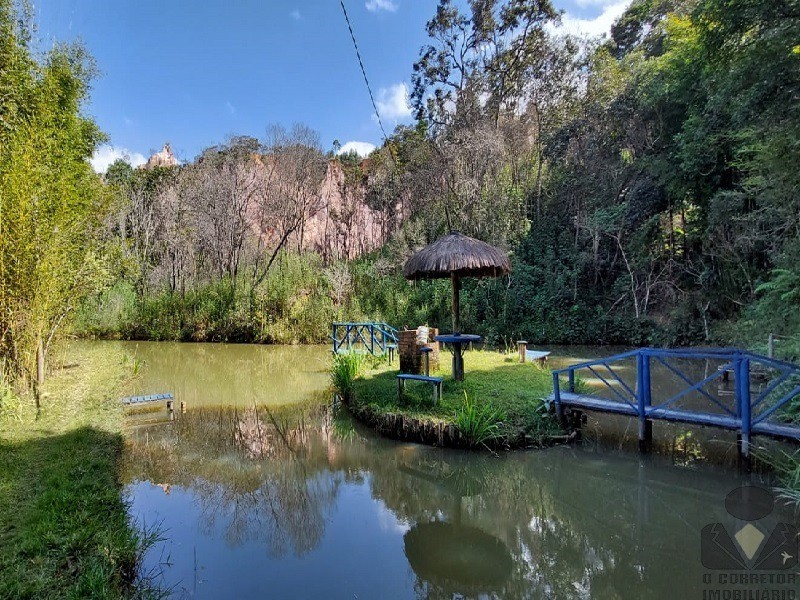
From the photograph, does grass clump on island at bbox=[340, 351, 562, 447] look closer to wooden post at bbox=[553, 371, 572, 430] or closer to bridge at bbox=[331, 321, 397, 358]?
Result: wooden post at bbox=[553, 371, 572, 430]

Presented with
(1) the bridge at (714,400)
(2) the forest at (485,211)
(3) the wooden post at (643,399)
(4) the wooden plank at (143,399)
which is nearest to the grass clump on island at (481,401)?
(1) the bridge at (714,400)

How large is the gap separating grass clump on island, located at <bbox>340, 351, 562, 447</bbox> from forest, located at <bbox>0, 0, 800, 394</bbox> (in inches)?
167

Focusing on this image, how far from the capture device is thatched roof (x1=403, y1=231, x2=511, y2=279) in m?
6.53

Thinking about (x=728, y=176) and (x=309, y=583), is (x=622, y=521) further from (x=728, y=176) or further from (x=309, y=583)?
(x=728, y=176)

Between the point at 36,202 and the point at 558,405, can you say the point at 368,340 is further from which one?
the point at 36,202

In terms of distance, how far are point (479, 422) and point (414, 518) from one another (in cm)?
159

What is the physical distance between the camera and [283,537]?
390 centimetres

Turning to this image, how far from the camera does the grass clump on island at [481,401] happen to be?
214 inches

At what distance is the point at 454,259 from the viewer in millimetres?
6547

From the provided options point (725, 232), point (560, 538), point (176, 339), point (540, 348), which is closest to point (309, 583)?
point (560, 538)

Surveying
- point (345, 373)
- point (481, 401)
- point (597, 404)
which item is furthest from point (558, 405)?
point (345, 373)

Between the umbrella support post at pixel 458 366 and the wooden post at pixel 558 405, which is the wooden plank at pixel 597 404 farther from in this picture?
the umbrella support post at pixel 458 366

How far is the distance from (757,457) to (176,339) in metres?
16.5

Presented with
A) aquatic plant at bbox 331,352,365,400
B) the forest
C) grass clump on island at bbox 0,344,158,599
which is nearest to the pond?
grass clump on island at bbox 0,344,158,599
